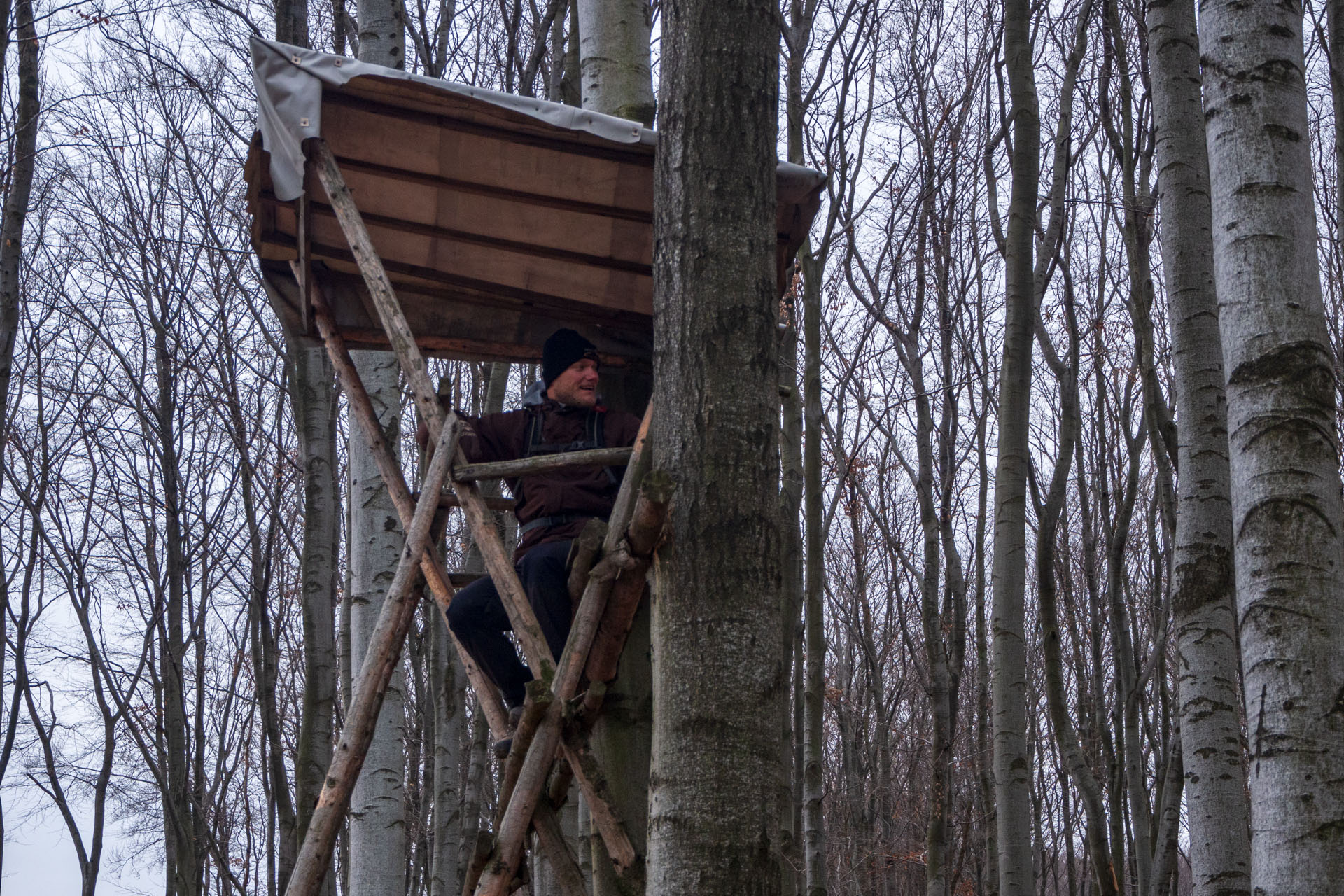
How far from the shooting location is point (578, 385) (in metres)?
4.38

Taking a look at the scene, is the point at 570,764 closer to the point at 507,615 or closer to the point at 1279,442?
the point at 507,615

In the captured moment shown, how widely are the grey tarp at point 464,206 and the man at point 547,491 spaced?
0.43 metres

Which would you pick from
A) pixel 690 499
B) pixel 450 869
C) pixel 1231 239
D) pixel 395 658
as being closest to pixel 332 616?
pixel 450 869

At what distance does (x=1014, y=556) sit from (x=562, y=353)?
315 cm

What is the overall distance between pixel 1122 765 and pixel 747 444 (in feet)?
26.4

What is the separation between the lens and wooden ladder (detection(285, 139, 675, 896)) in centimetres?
335

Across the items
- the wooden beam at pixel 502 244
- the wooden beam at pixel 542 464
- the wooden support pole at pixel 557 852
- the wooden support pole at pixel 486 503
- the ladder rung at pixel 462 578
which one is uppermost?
the wooden beam at pixel 502 244

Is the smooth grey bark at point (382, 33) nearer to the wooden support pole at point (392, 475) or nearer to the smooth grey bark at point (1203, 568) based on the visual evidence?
the wooden support pole at point (392, 475)

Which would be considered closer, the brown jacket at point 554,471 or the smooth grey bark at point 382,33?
the brown jacket at point 554,471

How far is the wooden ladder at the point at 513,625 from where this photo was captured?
3354 millimetres

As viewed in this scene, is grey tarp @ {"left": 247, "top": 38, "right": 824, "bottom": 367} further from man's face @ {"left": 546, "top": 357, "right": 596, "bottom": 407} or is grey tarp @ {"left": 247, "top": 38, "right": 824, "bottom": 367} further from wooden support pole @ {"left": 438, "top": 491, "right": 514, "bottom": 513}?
wooden support pole @ {"left": 438, "top": 491, "right": 514, "bottom": 513}

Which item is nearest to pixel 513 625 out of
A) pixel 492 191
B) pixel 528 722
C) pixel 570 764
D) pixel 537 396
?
pixel 528 722

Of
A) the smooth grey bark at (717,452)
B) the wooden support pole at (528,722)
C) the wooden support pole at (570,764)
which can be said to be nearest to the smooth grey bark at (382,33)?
the smooth grey bark at (717,452)

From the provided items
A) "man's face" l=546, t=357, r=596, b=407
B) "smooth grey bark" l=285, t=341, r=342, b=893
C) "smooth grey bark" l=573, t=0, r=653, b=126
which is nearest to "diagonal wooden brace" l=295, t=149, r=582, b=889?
"man's face" l=546, t=357, r=596, b=407
